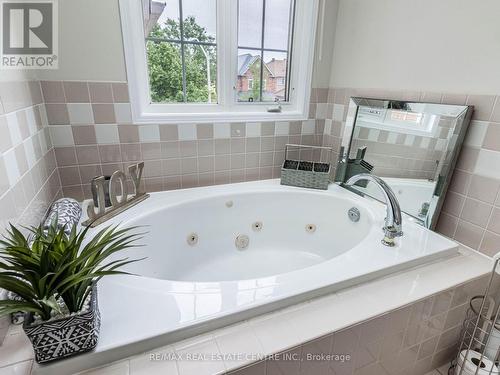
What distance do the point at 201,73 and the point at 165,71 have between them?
208 mm

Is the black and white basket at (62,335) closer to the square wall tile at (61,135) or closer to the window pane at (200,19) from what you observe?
the square wall tile at (61,135)

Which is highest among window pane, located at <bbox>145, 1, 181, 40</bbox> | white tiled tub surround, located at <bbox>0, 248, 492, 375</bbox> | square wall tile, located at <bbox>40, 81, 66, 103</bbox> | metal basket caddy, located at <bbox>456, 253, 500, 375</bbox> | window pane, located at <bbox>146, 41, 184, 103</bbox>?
window pane, located at <bbox>145, 1, 181, 40</bbox>

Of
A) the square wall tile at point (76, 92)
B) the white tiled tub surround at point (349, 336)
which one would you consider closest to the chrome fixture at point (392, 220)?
the white tiled tub surround at point (349, 336)

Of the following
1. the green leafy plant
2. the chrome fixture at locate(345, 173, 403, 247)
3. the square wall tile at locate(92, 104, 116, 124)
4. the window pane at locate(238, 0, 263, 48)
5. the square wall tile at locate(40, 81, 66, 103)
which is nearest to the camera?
the green leafy plant

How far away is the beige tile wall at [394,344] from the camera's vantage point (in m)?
0.76

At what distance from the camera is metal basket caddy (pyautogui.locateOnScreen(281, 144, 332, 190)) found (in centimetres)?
171

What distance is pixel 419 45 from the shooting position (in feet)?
4.20

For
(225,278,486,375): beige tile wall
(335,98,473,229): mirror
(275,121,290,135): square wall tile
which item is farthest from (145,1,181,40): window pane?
(225,278,486,375): beige tile wall

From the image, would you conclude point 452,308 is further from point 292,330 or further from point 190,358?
point 190,358

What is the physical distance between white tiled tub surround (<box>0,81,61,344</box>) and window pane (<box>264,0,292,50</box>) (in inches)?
50.5

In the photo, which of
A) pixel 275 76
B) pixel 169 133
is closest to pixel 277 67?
pixel 275 76

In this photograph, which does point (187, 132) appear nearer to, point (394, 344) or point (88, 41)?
point (88, 41)

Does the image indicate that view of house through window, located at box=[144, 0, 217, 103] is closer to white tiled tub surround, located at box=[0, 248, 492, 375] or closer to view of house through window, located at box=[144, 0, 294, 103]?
view of house through window, located at box=[144, 0, 294, 103]

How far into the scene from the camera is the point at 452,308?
1.04 meters
